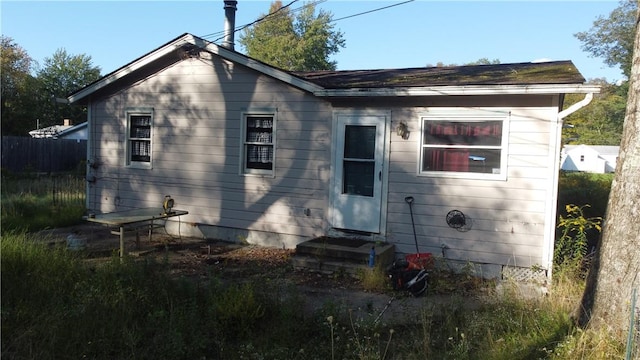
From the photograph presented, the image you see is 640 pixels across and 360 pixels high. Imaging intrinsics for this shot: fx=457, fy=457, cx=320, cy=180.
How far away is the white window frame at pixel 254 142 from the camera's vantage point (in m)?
8.77

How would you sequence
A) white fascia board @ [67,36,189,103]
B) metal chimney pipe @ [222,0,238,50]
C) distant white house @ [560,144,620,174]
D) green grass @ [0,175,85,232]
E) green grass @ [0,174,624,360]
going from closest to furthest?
green grass @ [0,174,624,360], white fascia board @ [67,36,189,103], green grass @ [0,175,85,232], metal chimney pipe @ [222,0,238,50], distant white house @ [560,144,620,174]

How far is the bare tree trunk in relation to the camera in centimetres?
372

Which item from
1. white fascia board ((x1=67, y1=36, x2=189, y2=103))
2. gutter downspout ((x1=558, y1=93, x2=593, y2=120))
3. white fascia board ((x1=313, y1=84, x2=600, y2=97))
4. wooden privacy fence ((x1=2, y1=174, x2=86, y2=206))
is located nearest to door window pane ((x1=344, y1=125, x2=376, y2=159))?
white fascia board ((x1=313, y1=84, x2=600, y2=97))

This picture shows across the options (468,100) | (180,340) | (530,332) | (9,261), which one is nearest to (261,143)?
(468,100)

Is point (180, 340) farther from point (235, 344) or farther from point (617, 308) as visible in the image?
point (617, 308)

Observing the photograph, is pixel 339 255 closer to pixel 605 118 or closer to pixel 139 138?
pixel 139 138

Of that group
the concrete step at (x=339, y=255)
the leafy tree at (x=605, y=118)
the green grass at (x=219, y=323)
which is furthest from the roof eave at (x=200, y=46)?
the leafy tree at (x=605, y=118)

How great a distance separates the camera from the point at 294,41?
43.2m

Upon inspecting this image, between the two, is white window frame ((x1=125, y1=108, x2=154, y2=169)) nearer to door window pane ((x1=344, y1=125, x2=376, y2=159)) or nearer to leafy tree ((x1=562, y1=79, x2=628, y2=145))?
door window pane ((x1=344, y1=125, x2=376, y2=159))

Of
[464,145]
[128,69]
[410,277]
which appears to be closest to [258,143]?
[128,69]

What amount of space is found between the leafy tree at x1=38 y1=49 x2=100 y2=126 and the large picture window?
132ft

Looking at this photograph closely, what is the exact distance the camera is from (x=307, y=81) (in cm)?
805

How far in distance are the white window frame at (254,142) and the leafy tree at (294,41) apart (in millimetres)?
34869

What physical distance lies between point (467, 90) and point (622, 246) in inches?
140
